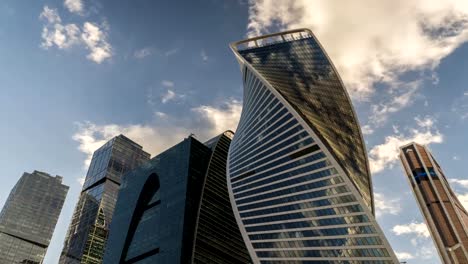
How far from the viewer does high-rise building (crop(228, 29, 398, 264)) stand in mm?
93062

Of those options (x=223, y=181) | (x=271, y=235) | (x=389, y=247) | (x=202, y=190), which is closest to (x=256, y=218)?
(x=271, y=235)

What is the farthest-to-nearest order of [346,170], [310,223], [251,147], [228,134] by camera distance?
[228,134]
[251,147]
[346,170]
[310,223]

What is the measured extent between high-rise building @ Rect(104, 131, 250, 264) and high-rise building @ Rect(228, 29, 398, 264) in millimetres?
24705

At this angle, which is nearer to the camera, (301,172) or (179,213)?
(301,172)

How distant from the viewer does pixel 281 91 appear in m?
122

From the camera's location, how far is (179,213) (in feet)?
442

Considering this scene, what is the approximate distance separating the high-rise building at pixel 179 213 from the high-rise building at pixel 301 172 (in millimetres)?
24705

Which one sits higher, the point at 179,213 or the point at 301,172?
the point at 179,213

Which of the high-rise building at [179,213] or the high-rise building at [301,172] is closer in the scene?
the high-rise building at [301,172]

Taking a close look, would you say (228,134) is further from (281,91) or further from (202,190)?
(281,91)

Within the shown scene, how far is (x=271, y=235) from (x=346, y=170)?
25.8 metres

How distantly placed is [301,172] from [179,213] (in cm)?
4914

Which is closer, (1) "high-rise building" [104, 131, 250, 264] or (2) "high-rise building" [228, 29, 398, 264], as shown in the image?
(2) "high-rise building" [228, 29, 398, 264]

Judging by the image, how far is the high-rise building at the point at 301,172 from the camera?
93.1 meters
